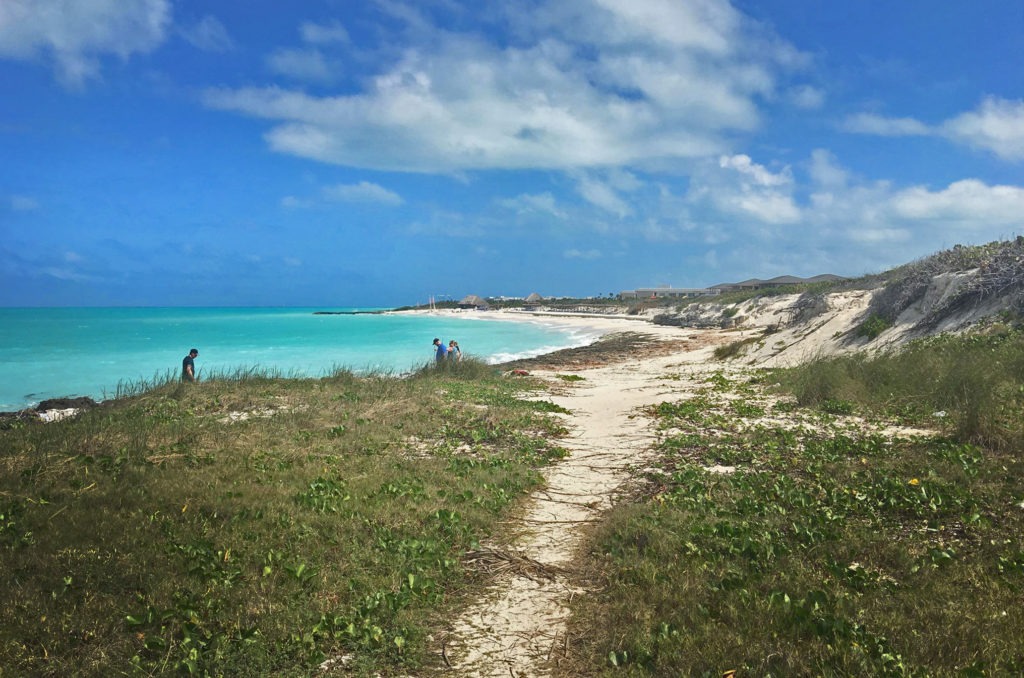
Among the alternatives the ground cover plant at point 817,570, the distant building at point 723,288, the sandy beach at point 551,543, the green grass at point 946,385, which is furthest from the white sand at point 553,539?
the distant building at point 723,288

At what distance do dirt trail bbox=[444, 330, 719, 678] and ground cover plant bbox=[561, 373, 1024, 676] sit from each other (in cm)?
29

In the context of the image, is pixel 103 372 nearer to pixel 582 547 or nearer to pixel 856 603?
pixel 582 547

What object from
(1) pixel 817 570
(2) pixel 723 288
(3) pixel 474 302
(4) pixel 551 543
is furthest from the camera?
(3) pixel 474 302

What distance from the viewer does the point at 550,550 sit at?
6.02 m

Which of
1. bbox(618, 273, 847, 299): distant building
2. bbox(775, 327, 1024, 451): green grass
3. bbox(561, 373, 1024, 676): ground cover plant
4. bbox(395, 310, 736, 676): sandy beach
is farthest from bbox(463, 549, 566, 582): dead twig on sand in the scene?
bbox(618, 273, 847, 299): distant building

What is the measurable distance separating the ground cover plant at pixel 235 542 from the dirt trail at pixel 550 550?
328mm

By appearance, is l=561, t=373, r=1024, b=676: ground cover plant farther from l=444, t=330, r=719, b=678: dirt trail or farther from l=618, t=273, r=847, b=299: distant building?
l=618, t=273, r=847, b=299: distant building

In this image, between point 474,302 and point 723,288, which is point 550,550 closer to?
point 723,288

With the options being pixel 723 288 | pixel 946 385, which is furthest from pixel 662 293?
pixel 946 385

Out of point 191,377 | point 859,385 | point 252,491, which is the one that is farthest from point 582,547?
point 191,377

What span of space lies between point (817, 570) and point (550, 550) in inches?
99.8

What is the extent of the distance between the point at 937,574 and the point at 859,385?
379 inches

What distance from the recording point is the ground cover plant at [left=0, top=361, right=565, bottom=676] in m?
4.03

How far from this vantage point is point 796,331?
1065 inches
